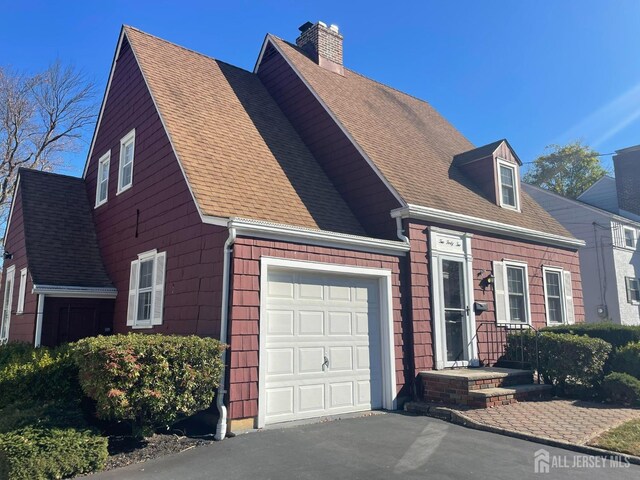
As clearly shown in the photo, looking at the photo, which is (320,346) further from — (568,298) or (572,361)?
(568,298)

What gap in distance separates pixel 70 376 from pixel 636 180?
1000 inches

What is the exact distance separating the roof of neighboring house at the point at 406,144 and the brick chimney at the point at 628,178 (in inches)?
486

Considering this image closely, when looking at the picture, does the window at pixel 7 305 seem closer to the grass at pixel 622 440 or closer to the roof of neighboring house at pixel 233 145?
the roof of neighboring house at pixel 233 145

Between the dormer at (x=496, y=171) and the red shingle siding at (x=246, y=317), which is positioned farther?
the dormer at (x=496, y=171)

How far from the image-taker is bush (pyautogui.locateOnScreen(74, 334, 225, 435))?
5898mm

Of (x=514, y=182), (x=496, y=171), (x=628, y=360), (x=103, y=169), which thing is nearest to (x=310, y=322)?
(x=628, y=360)

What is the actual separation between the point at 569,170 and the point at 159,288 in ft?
108

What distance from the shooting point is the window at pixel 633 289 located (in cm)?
1925

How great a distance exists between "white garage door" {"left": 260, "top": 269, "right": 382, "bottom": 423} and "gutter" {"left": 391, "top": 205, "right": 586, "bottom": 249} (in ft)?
5.36

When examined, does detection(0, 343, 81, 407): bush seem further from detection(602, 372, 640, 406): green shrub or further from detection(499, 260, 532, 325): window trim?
detection(602, 372, 640, 406): green shrub

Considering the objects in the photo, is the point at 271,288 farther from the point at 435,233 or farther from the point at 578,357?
the point at 578,357

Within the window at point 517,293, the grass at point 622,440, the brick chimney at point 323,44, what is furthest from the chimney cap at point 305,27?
the grass at point 622,440

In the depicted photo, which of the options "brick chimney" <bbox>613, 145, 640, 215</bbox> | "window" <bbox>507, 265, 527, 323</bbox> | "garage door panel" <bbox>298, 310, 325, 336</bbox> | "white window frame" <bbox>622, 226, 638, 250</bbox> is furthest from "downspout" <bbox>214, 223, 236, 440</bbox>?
"brick chimney" <bbox>613, 145, 640, 215</bbox>

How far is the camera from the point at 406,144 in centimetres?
1280
